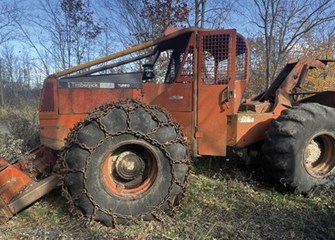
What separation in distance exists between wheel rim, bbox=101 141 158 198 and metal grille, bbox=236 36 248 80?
1.97 metres

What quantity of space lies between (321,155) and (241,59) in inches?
78.2

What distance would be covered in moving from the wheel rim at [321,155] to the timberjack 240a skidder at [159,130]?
0.05 feet

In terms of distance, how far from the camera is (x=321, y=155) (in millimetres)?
5609

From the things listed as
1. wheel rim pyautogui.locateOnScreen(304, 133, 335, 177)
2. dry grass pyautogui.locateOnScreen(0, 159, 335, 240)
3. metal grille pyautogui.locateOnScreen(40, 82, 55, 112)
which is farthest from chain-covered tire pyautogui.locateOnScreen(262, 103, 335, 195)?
metal grille pyautogui.locateOnScreen(40, 82, 55, 112)

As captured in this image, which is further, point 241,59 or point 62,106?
point 241,59

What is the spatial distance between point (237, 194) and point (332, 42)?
13485mm

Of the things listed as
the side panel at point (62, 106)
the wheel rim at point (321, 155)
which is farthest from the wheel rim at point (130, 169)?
the wheel rim at point (321, 155)

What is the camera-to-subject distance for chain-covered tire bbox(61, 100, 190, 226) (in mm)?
4116

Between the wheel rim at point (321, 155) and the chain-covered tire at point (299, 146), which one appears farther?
the wheel rim at point (321, 155)

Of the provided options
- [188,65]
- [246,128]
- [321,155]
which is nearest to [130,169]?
[188,65]

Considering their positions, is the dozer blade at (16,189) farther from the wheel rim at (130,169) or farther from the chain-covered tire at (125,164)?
the wheel rim at (130,169)

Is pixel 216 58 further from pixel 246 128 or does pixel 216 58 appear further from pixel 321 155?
pixel 321 155

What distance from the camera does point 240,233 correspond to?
12.8 feet

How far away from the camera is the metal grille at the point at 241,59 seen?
17.5 feet
